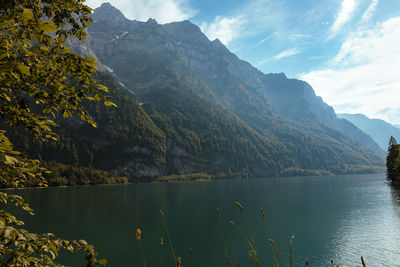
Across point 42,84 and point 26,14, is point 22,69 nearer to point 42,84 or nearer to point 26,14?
point 26,14

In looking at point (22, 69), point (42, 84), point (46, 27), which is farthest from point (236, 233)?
point (22, 69)

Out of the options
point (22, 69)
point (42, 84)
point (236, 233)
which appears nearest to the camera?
point (22, 69)

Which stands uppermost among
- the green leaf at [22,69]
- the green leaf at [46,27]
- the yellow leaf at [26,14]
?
the green leaf at [46,27]

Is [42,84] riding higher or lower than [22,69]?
higher

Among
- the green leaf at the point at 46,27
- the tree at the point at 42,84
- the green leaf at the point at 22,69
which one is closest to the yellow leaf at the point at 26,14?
the green leaf at the point at 46,27

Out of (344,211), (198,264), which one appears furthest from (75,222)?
(344,211)

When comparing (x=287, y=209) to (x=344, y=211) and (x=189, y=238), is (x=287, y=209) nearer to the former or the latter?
(x=344, y=211)

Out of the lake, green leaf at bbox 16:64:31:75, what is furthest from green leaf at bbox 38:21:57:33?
the lake

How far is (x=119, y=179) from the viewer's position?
625 feet

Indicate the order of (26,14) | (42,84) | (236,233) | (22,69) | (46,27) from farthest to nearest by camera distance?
(236,233) → (42,84) → (46,27) → (26,14) → (22,69)

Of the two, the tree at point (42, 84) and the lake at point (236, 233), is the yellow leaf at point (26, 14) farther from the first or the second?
the lake at point (236, 233)

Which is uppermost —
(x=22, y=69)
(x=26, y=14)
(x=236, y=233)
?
(x=26, y=14)

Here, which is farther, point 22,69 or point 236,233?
point 236,233

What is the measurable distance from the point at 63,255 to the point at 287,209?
50270 mm
